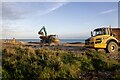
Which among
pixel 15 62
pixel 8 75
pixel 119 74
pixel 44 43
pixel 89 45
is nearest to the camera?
pixel 119 74

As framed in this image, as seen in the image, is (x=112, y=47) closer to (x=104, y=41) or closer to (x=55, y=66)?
(x=104, y=41)

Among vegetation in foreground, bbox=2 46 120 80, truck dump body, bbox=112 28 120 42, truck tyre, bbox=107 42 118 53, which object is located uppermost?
truck dump body, bbox=112 28 120 42

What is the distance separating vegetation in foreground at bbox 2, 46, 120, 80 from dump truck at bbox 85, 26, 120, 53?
4.93 metres

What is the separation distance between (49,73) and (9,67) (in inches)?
114

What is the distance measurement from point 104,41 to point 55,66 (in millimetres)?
9036

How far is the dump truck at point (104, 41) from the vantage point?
24.8 m

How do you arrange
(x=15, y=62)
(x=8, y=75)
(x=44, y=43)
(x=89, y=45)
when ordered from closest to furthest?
(x=8, y=75), (x=15, y=62), (x=89, y=45), (x=44, y=43)

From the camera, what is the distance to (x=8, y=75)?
647 inches

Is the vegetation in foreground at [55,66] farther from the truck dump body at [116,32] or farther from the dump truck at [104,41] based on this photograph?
the truck dump body at [116,32]

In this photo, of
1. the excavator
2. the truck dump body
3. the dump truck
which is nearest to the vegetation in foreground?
the dump truck

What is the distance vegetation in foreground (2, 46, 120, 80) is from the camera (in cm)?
1597

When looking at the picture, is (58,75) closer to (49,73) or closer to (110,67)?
(49,73)

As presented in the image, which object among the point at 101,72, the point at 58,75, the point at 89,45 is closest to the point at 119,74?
the point at 101,72

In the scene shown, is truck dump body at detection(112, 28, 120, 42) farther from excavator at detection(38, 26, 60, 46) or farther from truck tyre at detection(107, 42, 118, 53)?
excavator at detection(38, 26, 60, 46)
